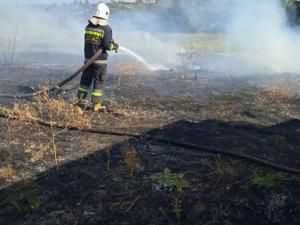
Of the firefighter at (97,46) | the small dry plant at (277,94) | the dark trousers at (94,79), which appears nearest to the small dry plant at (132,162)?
the firefighter at (97,46)

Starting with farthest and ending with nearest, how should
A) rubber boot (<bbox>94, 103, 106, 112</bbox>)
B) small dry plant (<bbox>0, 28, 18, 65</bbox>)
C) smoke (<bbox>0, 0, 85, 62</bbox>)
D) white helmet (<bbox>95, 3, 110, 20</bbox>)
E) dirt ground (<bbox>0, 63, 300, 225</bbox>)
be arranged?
smoke (<bbox>0, 0, 85, 62</bbox>)
small dry plant (<bbox>0, 28, 18, 65</bbox>)
white helmet (<bbox>95, 3, 110, 20</bbox>)
rubber boot (<bbox>94, 103, 106, 112</bbox>)
dirt ground (<bbox>0, 63, 300, 225</bbox>)

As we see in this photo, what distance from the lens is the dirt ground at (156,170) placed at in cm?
398

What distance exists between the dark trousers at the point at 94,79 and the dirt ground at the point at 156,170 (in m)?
0.40

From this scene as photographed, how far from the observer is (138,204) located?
13.5 ft

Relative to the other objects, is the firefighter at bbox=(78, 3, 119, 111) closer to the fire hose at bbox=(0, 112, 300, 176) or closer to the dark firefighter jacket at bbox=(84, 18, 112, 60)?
the dark firefighter jacket at bbox=(84, 18, 112, 60)

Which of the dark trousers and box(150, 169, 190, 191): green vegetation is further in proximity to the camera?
the dark trousers

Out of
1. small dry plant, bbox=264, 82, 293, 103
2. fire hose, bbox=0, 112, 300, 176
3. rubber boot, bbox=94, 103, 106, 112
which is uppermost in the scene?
small dry plant, bbox=264, 82, 293, 103

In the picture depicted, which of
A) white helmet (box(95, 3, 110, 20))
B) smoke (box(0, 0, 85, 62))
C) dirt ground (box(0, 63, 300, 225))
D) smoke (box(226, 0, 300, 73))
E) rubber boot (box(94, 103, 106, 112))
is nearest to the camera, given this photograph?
dirt ground (box(0, 63, 300, 225))

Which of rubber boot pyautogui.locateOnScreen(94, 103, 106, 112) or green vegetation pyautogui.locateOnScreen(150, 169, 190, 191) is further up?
rubber boot pyautogui.locateOnScreen(94, 103, 106, 112)

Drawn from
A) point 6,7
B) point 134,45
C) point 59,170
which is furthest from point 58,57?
point 59,170

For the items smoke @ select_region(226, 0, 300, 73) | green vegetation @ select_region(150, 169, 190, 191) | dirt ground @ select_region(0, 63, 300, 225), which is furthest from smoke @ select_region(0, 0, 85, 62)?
green vegetation @ select_region(150, 169, 190, 191)

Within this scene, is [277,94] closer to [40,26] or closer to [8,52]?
[8,52]

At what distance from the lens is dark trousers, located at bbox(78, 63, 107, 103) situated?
25.3 feet

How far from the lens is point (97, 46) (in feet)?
25.8
